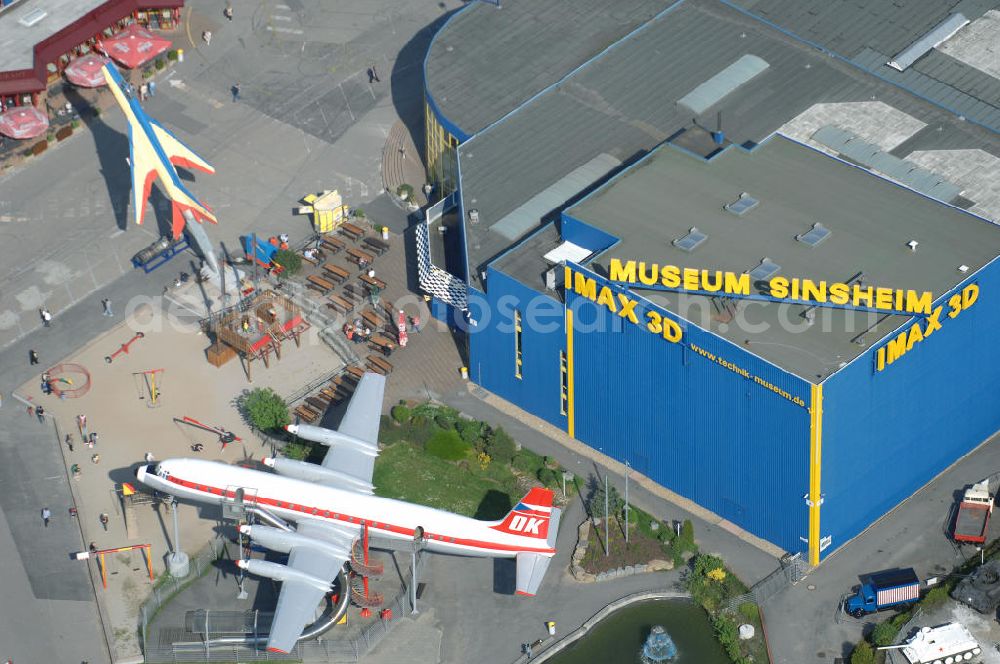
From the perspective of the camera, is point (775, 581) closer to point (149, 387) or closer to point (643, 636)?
point (643, 636)

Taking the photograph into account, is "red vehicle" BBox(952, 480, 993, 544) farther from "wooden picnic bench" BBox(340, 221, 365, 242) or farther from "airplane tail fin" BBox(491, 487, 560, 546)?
"wooden picnic bench" BBox(340, 221, 365, 242)

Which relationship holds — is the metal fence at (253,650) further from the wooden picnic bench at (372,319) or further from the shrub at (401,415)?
the wooden picnic bench at (372,319)

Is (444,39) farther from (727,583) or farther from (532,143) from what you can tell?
(727,583)

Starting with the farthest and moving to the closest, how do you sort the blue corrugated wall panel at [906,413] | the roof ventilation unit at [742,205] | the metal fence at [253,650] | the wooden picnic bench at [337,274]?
the wooden picnic bench at [337,274]
the roof ventilation unit at [742,205]
the metal fence at [253,650]
the blue corrugated wall panel at [906,413]

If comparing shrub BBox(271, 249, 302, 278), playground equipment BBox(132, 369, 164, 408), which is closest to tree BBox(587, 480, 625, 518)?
shrub BBox(271, 249, 302, 278)

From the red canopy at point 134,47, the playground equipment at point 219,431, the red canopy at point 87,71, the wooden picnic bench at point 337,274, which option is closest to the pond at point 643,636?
the playground equipment at point 219,431

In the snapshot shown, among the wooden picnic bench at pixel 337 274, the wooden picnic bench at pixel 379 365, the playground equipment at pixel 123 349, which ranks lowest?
the wooden picnic bench at pixel 379 365
